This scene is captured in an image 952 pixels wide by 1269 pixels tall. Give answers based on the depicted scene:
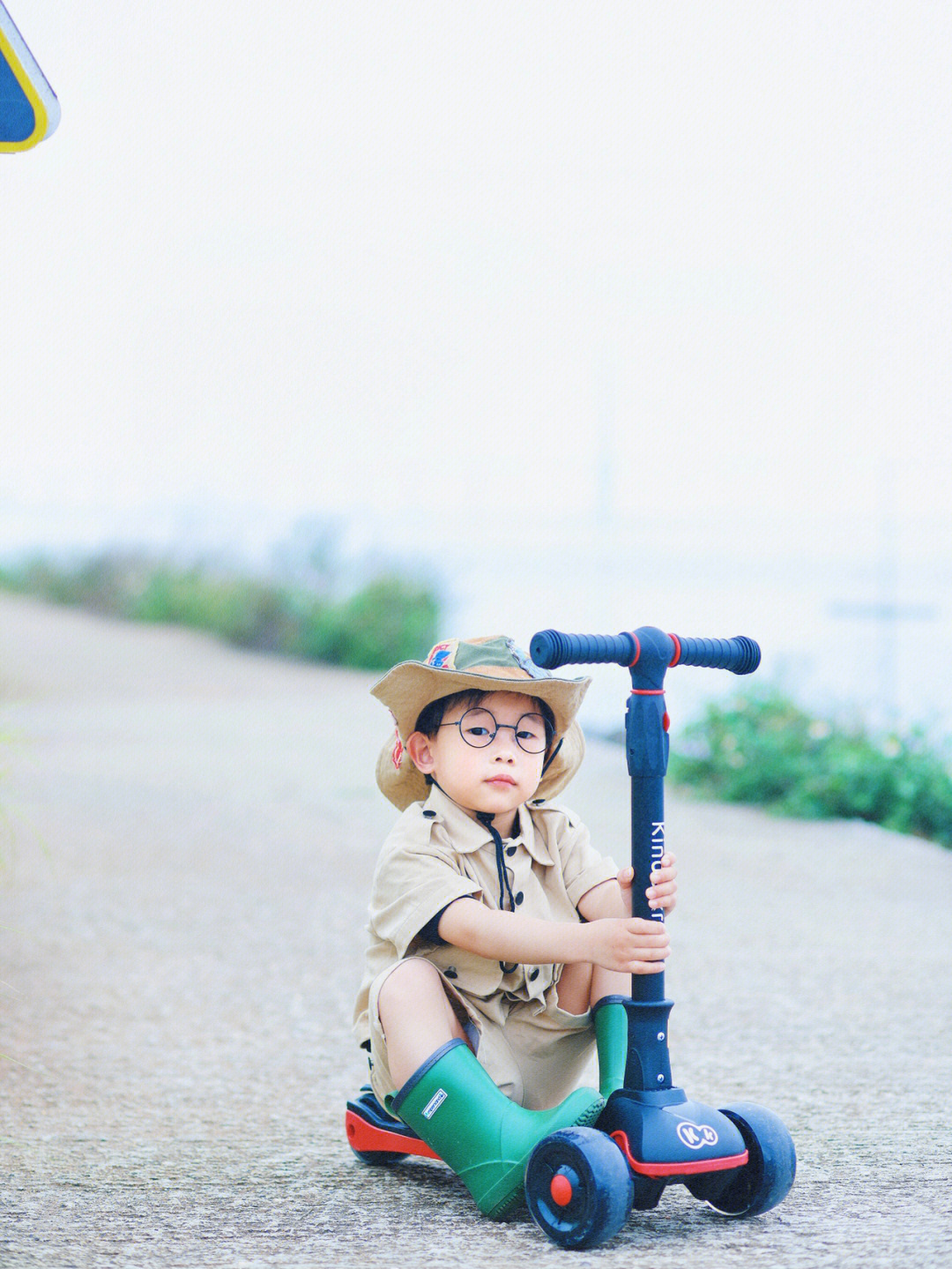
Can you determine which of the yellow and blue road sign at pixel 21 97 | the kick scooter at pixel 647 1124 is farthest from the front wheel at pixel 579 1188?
the yellow and blue road sign at pixel 21 97

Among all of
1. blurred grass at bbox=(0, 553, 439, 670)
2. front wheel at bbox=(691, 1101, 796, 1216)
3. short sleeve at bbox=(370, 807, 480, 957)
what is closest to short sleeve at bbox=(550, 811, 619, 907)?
short sleeve at bbox=(370, 807, 480, 957)

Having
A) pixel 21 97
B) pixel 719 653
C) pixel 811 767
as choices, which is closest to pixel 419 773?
pixel 719 653

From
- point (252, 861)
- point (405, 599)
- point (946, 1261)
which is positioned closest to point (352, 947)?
point (252, 861)

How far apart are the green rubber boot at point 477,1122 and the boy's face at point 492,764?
44 cm

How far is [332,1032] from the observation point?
13.3ft

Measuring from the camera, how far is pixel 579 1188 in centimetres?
226

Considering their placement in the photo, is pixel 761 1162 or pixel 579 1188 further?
pixel 761 1162

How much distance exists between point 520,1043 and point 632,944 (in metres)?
0.47

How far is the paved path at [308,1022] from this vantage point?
2.42m

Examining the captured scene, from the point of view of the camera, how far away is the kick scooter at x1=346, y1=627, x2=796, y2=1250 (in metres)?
2.26

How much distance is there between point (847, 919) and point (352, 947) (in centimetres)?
180

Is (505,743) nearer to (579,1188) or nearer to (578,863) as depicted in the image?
(578,863)

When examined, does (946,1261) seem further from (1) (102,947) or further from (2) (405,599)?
(2) (405,599)

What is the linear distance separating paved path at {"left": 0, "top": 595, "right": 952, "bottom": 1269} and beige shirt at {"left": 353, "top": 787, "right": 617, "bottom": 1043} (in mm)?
414
